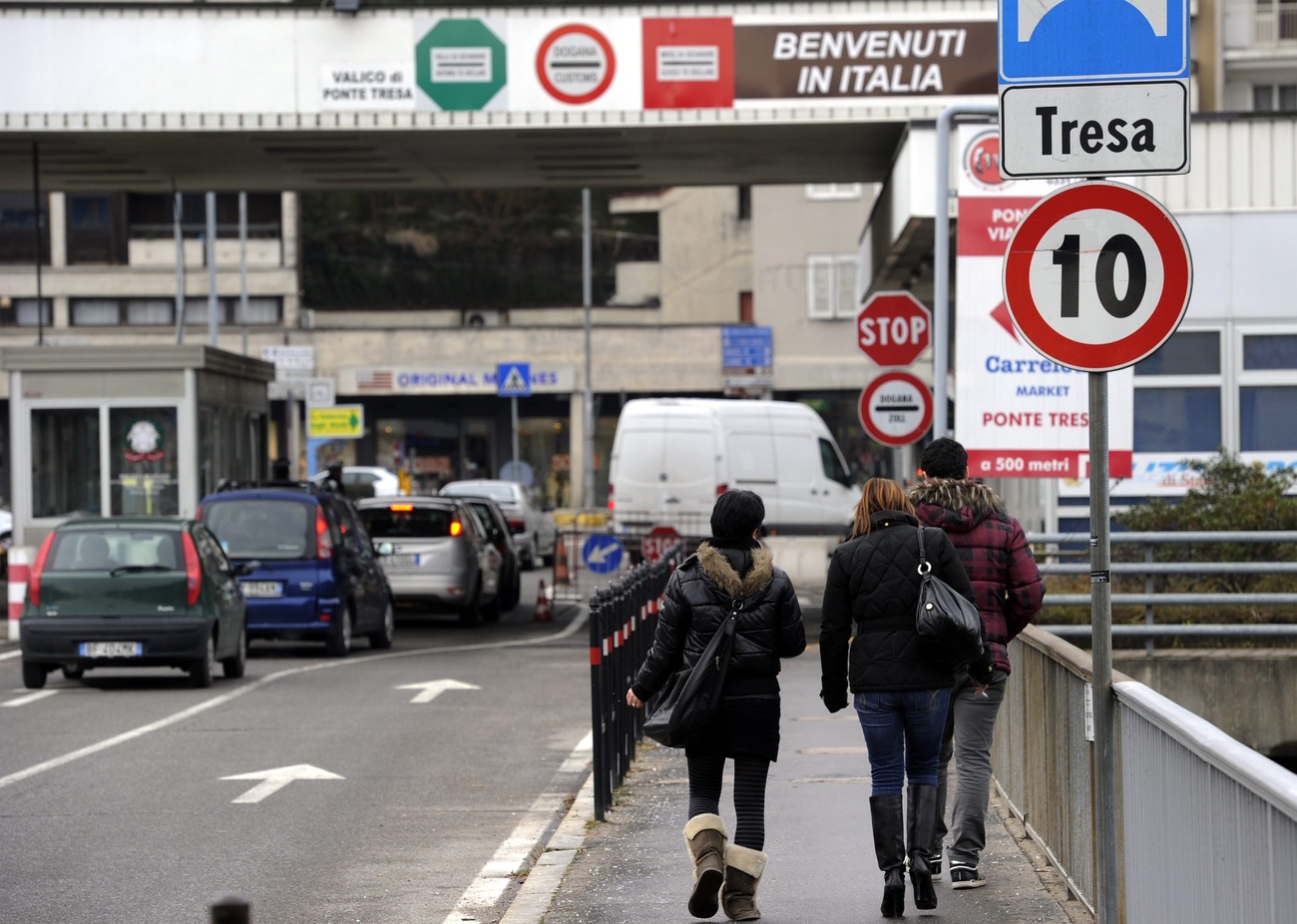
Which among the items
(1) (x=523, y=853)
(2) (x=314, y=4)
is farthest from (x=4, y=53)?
(1) (x=523, y=853)

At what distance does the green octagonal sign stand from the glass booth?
4.70m

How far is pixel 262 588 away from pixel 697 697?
1305cm

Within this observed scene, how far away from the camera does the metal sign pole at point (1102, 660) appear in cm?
578

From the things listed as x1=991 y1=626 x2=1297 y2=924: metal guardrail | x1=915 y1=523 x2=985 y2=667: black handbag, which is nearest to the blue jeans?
x1=915 y1=523 x2=985 y2=667: black handbag

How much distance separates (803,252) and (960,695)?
4660cm

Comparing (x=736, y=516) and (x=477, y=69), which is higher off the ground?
(x=477, y=69)

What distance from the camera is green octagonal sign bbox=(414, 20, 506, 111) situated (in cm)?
2078

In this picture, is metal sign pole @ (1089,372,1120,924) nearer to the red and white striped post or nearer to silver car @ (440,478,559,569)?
the red and white striped post

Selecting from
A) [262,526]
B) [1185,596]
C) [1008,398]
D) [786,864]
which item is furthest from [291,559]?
[786,864]

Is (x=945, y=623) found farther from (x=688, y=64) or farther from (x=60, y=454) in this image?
(x=60, y=454)

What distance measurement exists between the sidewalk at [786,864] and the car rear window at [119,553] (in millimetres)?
6259

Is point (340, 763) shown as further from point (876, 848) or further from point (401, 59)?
point (401, 59)

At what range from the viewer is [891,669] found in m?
7.25

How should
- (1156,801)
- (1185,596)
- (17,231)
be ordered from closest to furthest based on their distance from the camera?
(1156,801) < (1185,596) < (17,231)
